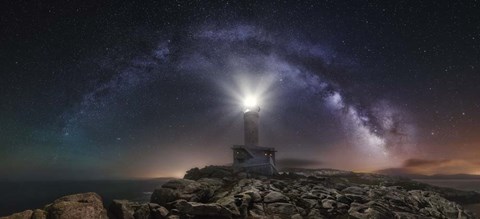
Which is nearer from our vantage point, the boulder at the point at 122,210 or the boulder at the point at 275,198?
the boulder at the point at 122,210

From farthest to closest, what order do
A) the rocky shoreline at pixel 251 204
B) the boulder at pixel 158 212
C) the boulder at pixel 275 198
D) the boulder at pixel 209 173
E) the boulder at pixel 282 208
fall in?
the boulder at pixel 209 173, the boulder at pixel 275 198, the boulder at pixel 282 208, the boulder at pixel 158 212, the rocky shoreline at pixel 251 204

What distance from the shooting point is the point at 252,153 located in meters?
51.8

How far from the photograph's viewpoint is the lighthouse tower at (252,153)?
166 feet

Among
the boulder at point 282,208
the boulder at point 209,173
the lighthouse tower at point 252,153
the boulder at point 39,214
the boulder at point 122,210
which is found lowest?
the boulder at point 282,208

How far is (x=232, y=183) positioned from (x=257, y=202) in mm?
9038

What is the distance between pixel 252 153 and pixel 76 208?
115 ft

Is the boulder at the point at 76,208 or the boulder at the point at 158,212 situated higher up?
the boulder at the point at 76,208

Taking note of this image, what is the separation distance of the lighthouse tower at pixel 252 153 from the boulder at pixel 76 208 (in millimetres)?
29310

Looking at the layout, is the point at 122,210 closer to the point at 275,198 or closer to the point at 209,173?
the point at 275,198

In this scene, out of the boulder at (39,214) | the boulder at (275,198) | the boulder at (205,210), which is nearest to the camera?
the boulder at (39,214)

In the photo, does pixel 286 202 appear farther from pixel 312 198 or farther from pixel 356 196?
pixel 356 196

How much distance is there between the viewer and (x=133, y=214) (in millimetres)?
22969

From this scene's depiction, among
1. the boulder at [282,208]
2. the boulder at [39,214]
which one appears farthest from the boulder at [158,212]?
the boulder at [282,208]

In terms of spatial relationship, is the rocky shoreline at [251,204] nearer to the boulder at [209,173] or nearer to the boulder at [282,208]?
the boulder at [282,208]
